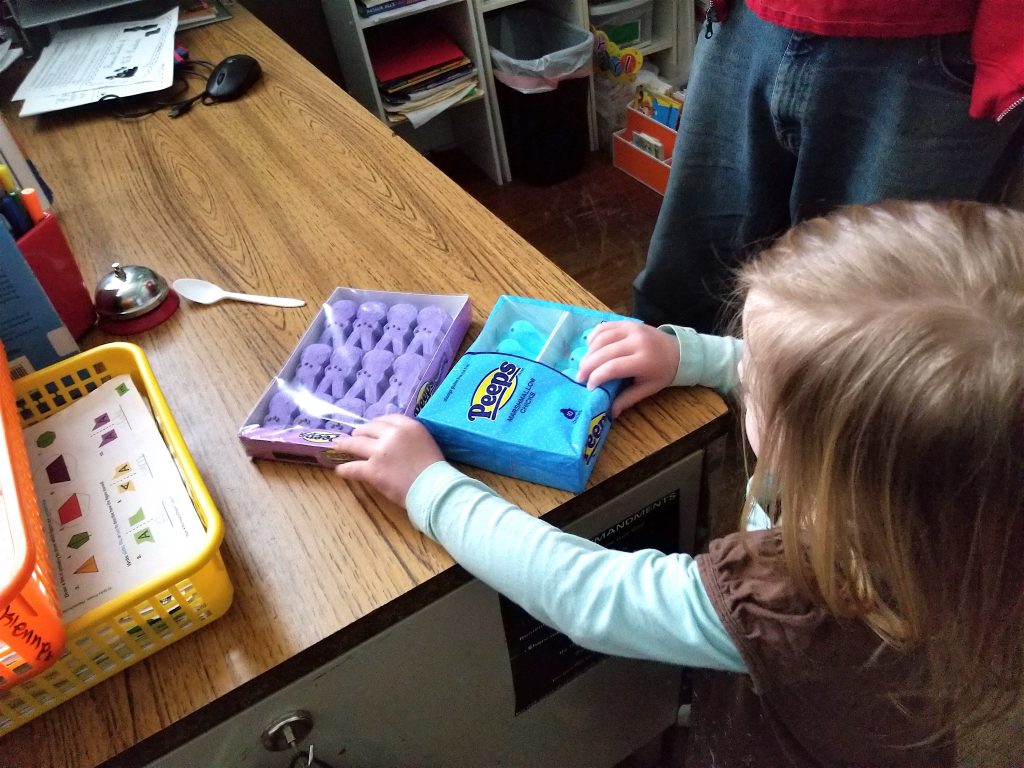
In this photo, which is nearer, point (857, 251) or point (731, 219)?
point (857, 251)

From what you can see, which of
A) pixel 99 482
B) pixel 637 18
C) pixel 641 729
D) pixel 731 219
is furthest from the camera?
pixel 637 18

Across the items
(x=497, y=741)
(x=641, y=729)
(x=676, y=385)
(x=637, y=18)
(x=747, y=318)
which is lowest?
(x=641, y=729)

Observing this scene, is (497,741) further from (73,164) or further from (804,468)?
(73,164)

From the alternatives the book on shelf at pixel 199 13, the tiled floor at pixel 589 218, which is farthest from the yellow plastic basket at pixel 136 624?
the tiled floor at pixel 589 218

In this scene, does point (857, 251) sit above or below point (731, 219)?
above

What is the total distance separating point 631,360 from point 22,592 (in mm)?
428

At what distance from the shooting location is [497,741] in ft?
2.60

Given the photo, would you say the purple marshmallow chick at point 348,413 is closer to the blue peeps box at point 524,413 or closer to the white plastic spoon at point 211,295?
the blue peeps box at point 524,413

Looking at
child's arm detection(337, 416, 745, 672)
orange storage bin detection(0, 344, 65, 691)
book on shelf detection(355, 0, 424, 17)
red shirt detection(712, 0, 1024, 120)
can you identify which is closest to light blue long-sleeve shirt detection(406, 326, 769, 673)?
child's arm detection(337, 416, 745, 672)

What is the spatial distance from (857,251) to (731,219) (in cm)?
65

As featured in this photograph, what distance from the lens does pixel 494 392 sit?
576mm

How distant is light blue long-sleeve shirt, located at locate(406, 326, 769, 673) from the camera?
52 cm

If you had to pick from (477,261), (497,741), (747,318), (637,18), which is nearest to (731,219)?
(477,261)

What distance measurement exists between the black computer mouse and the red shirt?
2.59 feet
